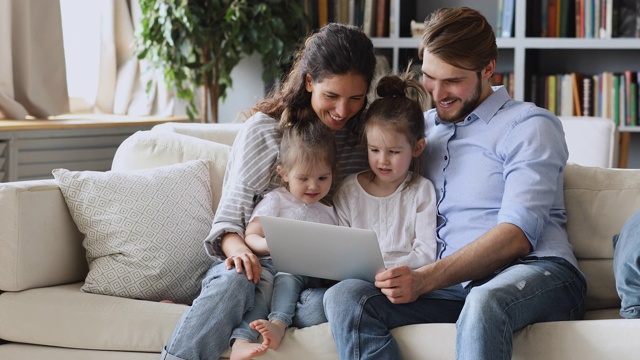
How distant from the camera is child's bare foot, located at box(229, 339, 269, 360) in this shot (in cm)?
208

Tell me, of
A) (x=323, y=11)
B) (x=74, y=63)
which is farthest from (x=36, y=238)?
(x=323, y=11)

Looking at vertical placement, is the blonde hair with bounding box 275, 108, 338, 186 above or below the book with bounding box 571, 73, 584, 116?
above

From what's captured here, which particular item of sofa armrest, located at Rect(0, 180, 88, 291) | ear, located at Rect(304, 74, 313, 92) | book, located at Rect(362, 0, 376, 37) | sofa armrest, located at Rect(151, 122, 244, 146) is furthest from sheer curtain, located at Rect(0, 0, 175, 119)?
ear, located at Rect(304, 74, 313, 92)

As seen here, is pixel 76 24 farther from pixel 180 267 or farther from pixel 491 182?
pixel 491 182

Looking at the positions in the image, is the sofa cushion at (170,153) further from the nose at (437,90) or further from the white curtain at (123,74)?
the white curtain at (123,74)

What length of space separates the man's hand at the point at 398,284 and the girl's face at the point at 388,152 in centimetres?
30

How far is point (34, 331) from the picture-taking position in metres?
2.31

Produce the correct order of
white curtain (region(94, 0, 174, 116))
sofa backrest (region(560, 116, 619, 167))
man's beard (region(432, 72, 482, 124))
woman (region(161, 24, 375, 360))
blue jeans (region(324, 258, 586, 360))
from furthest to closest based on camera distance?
1. white curtain (region(94, 0, 174, 116))
2. sofa backrest (region(560, 116, 619, 167))
3. man's beard (region(432, 72, 482, 124))
4. woman (region(161, 24, 375, 360))
5. blue jeans (region(324, 258, 586, 360))

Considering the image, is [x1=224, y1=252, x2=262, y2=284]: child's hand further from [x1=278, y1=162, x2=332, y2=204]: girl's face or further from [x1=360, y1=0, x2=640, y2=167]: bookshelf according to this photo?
[x1=360, y1=0, x2=640, y2=167]: bookshelf

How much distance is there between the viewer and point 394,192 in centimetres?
237

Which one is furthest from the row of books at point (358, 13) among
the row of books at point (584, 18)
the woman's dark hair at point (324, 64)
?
the woman's dark hair at point (324, 64)

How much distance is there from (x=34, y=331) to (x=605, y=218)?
4.71 feet

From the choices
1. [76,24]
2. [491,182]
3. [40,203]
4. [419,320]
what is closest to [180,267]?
[40,203]

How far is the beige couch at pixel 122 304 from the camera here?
2084 millimetres
